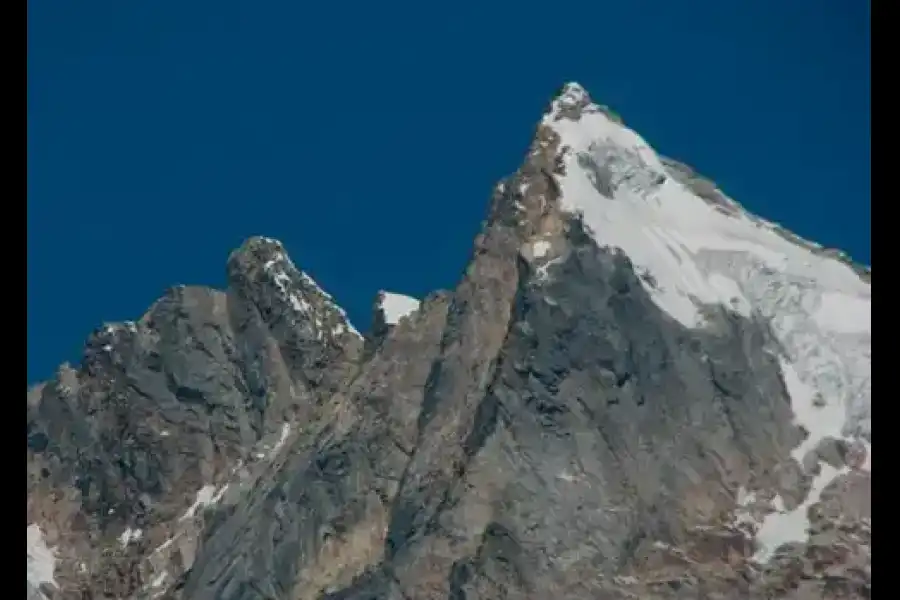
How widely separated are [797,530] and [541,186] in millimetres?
43171

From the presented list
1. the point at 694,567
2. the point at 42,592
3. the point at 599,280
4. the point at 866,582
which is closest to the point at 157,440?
the point at 42,592

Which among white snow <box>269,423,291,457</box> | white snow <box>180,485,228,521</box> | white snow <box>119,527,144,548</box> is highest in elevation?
white snow <box>269,423,291,457</box>

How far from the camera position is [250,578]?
141250 millimetres

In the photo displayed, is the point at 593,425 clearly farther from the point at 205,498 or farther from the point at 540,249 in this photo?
the point at 205,498

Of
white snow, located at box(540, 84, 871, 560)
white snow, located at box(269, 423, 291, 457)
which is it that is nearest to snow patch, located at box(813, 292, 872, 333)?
white snow, located at box(540, 84, 871, 560)

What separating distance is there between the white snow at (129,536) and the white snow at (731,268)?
7184 centimetres

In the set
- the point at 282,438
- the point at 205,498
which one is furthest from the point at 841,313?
the point at 205,498

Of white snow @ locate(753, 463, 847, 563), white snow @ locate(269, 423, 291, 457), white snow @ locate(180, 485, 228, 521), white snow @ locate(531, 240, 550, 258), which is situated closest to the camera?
white snow @ locate(753, 463, 847, 563)

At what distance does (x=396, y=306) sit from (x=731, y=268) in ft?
171

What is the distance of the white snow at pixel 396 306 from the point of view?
7008 inches

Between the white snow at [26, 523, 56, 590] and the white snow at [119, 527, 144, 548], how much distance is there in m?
7.86

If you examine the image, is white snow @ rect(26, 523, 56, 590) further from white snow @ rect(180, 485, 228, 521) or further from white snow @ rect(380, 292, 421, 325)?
white snow @ rect(380, 292, 421, 325)

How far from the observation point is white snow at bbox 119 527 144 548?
190875 millimetres

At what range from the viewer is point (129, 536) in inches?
7589
